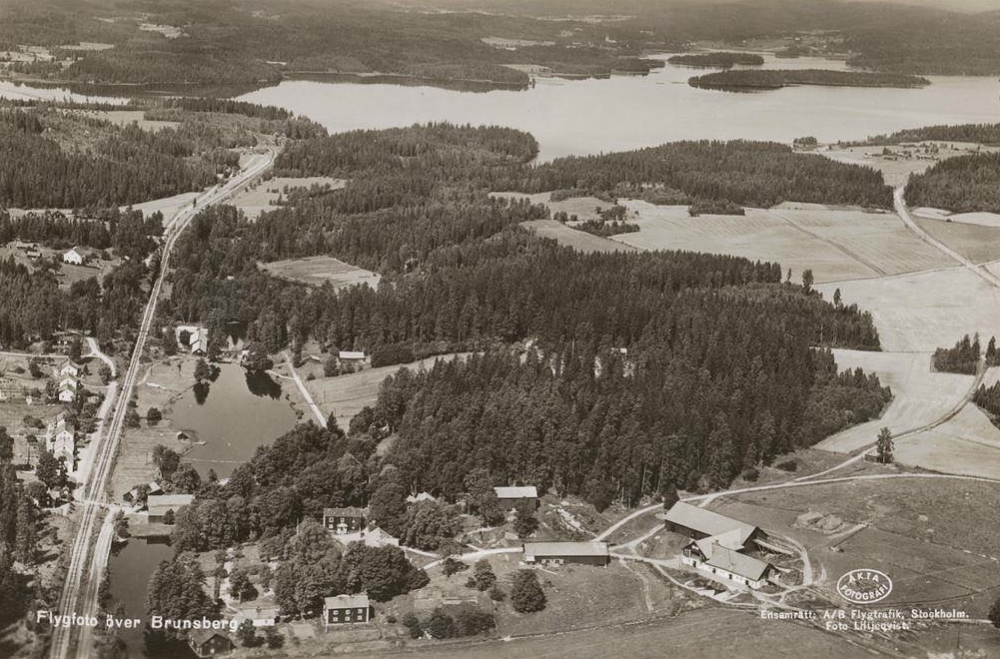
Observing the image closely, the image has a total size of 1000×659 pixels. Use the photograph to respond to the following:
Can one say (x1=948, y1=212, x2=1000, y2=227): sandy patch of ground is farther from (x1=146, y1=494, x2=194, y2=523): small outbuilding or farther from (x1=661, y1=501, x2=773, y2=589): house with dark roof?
(x1=146, y1=494, x2=194, y2=523): small outbuilding

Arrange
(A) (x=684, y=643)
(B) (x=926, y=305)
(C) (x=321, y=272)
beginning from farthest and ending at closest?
(C) (x=321, y=272) → (B) (x=926, y=305) → (A) (x=684, y=643)

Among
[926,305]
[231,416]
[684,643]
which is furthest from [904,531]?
[926,305]

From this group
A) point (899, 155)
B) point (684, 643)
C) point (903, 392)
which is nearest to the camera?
point (684, 643)

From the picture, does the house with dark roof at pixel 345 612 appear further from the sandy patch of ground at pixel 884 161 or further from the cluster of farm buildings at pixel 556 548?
the sandy patch of ground at pixel 884 161

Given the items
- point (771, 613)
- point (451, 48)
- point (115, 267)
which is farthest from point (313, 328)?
point (451, 48)

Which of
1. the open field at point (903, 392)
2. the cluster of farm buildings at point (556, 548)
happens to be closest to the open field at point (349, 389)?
the cluster of farm buildings at point (556, 548)

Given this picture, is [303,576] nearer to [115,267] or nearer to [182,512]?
[182,512]

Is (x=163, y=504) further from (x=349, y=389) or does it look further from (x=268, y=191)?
(x=268, y=191)

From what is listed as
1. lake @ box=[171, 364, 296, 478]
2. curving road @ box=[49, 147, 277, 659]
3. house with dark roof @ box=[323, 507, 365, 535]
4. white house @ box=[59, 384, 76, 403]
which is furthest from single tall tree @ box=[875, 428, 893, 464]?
white house @ box=[59, 384, 76, 403]
